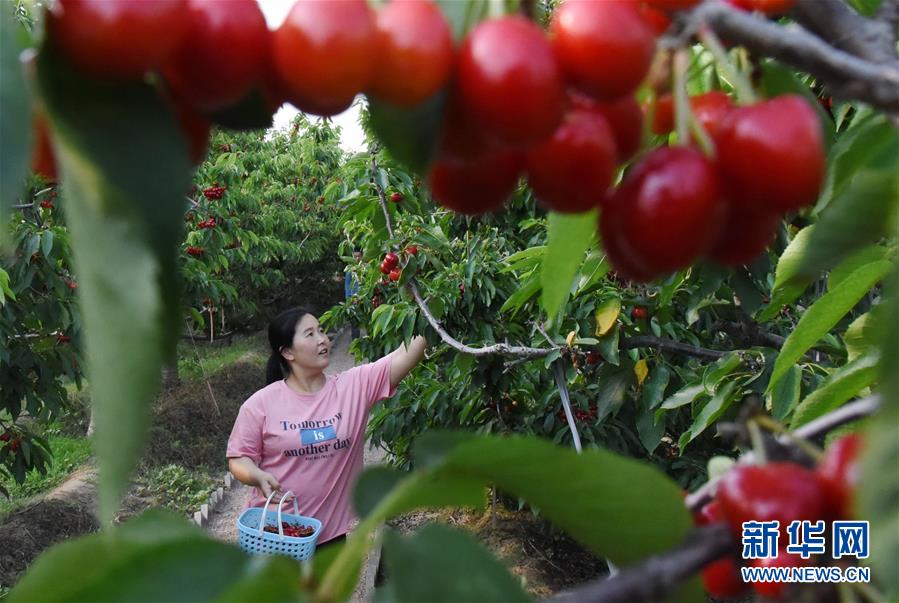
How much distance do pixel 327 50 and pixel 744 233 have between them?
26 cm

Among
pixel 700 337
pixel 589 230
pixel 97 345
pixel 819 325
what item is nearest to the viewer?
pixel 97 345

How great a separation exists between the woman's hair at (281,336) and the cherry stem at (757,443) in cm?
324

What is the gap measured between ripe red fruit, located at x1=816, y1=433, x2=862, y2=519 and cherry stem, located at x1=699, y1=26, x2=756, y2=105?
196 mm

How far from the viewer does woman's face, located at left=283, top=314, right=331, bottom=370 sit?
136 inches

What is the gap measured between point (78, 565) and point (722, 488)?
0.33 meters

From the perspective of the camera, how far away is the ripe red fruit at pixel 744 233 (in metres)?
0.44

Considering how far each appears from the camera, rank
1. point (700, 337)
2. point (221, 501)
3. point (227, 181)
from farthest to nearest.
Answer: point (227, 181)
point (221, 501)
point (700, 337)

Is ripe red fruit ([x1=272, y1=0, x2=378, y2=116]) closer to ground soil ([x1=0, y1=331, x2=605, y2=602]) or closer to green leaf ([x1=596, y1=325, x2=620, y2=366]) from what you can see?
green leaf ([x1=596, y1=325, x2=620, y2=366])

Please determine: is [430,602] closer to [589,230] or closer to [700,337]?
[589,230]

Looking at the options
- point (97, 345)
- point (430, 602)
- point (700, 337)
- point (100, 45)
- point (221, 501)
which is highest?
point (100, 45)

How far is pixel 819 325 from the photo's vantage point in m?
0.80

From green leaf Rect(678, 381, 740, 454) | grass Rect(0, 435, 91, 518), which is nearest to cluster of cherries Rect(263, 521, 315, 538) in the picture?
green leaf Rect(678, 381, 740, 454)

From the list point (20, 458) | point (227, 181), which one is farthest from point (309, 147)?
point (20, 458)

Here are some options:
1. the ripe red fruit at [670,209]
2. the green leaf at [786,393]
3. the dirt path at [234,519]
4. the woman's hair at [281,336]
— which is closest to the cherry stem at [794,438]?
the ripe red fruit at [670,209]
